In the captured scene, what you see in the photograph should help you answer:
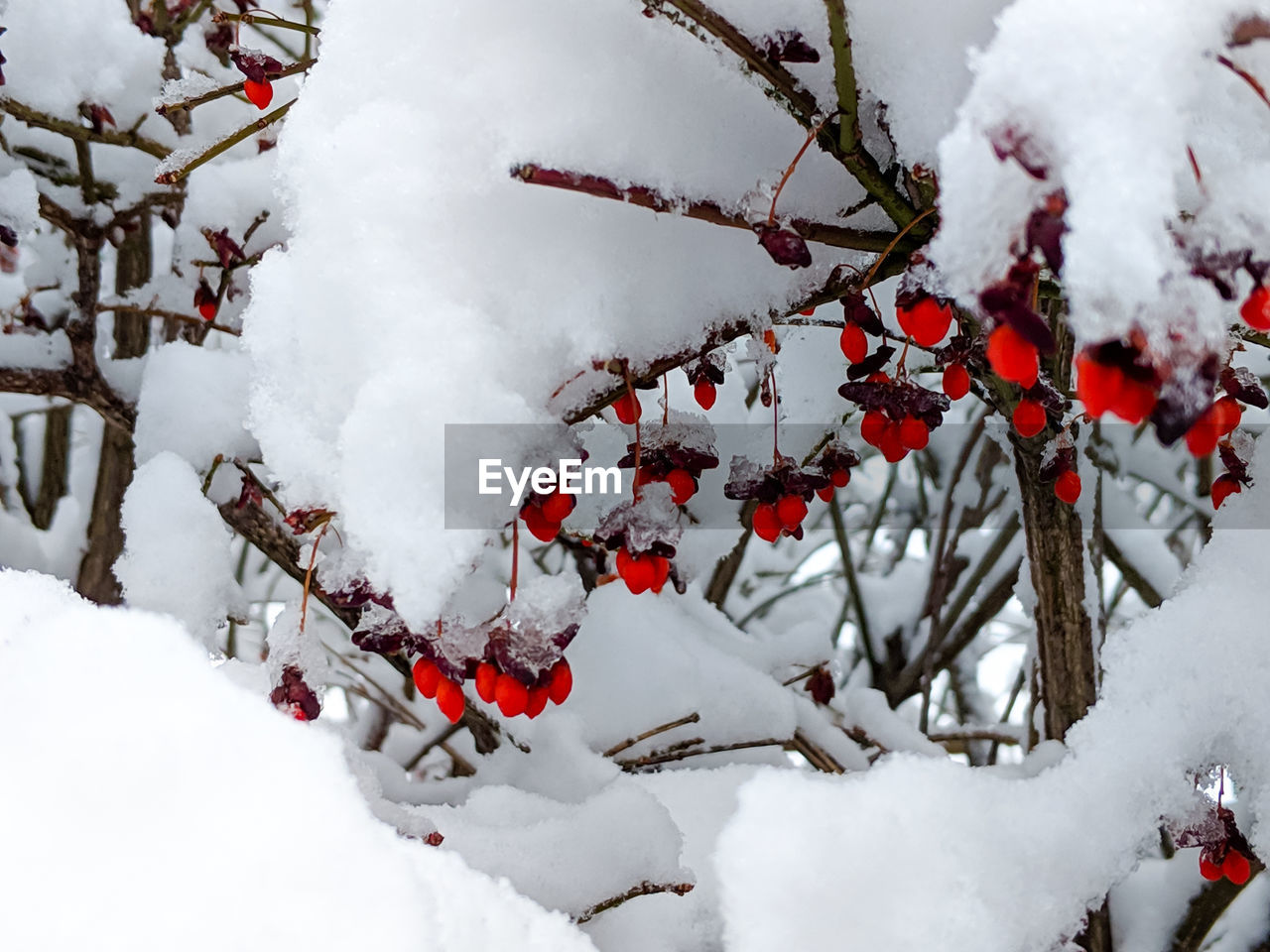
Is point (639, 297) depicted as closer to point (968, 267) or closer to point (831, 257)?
point (831, 257)

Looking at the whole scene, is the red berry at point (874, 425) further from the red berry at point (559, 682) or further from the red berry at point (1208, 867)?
the red berry at point (1208, 867)

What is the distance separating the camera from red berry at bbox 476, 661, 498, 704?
916 mm

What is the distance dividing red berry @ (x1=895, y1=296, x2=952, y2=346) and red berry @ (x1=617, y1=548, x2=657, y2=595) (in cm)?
38

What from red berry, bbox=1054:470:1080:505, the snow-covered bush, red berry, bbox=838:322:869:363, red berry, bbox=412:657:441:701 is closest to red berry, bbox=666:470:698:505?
the snow-covered bush

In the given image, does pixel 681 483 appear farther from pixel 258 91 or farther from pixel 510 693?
pixel 258 91

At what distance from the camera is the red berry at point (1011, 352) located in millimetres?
590

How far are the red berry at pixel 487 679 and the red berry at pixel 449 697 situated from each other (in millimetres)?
70

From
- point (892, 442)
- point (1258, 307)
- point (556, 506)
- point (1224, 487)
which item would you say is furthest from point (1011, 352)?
point (1224, 487)

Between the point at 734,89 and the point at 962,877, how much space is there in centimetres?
73

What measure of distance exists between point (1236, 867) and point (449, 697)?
866mm

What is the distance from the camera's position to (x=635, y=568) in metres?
1.05

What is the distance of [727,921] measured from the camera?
749mm

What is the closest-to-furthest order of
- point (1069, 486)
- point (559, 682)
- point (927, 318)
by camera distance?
point (927, 318), point (559, 682), point (1069, 486)

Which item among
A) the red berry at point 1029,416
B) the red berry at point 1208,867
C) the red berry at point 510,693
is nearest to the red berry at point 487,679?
the red berry at point 510,693
